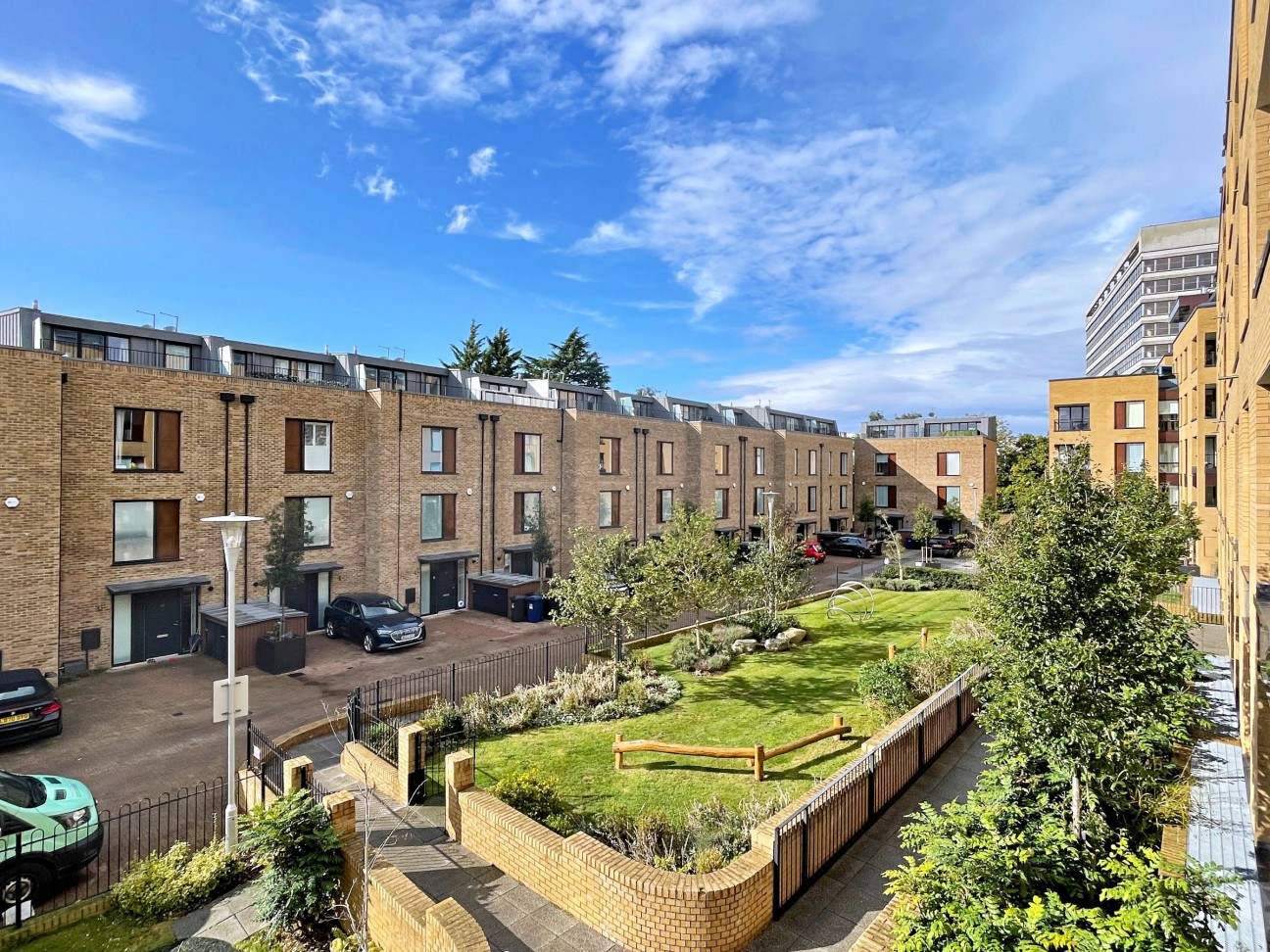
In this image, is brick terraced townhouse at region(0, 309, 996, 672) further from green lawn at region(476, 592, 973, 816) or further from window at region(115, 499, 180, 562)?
green lawn at region(476, 592, 973, 816)

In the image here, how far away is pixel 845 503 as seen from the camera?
51469mm

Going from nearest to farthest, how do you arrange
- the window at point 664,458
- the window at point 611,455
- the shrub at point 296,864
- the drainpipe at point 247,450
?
the shrub at point 296,864, the drainpipe at point 247,450, the window at point 611,455, the window at point 664,458

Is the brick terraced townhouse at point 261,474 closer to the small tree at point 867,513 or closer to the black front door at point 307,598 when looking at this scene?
the black front door at point 307,598

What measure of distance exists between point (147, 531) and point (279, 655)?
592 cm

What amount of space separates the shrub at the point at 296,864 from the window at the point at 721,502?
32393 mm

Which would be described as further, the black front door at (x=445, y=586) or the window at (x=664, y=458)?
the window at (x=664, y=458)

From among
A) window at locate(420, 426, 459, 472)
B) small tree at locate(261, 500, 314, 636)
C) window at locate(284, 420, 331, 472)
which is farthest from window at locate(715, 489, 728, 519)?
small tree at locate(261, 500, 314, 636)

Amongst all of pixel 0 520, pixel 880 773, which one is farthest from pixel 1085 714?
pixel 0 520

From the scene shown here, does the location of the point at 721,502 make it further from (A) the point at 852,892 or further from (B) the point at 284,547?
(A) the point at 852,892

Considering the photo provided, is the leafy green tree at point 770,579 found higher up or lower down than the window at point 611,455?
lower down

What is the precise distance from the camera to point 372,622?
64.3ft

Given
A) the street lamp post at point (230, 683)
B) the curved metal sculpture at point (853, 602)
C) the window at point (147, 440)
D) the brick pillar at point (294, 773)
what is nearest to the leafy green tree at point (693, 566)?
the curved metal sculpture at point (853, 602)

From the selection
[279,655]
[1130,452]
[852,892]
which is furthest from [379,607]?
[1130,452]

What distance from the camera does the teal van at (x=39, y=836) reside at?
766 centimetres
